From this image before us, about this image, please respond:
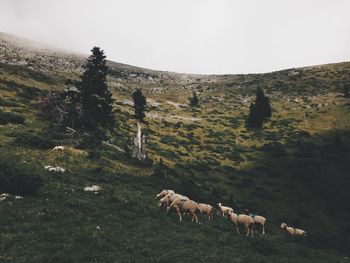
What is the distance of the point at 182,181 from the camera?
39.8 meters

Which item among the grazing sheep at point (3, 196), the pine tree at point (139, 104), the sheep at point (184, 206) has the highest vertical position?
the grazing sheep at point (3, 196)

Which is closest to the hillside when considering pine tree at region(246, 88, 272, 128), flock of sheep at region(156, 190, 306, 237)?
flock of sheep at region(156, 190, 306, 237)

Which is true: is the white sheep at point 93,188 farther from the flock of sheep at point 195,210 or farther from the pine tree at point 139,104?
the pine tree at point 139,104

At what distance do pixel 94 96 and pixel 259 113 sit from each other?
54.8 metres

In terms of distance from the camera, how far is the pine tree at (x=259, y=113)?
90.8m

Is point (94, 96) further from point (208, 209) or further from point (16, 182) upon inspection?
point (16, 182)

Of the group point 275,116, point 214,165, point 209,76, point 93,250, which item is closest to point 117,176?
point 93,250

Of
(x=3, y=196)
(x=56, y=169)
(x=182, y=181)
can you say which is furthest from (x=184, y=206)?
(x=182, y=181)

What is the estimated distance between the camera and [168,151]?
5978 cm

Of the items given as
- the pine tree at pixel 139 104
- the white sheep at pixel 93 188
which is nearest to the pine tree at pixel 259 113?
the pine tree at pixel 139 104

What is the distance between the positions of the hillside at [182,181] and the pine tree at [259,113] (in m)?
2.41

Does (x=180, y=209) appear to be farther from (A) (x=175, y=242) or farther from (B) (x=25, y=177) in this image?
(B) (x=25, y=177)

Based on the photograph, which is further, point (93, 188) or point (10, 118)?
point (10, 118)

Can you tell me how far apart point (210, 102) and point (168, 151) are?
223ft
